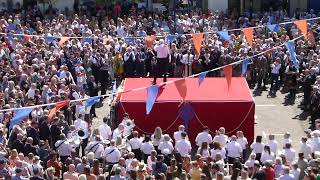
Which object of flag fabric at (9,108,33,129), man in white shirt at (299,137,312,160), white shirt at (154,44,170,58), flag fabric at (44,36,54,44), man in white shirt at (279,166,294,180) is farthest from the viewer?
flag fabric at (44,36,54,44)

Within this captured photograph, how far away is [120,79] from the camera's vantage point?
26609 mm

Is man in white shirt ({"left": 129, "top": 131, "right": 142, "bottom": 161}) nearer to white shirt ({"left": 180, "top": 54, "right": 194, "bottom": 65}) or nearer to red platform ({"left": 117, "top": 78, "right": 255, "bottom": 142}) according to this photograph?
red platform ({"left": 117, "top": 78, "right": 255, "bottom": 142})

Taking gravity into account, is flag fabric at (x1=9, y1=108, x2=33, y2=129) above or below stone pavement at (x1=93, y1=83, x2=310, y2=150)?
above

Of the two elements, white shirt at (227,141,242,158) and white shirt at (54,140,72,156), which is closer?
white shirt at (54,140,72,156)

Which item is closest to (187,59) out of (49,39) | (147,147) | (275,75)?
(275,75)

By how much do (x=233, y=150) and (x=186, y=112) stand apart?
3.07 m

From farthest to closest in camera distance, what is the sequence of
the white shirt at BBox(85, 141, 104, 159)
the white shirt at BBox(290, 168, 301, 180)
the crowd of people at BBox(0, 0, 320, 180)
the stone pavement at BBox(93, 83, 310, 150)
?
the stone pavement at BBox(93, 83, 310, 150) < the white shirt at BBox(85, 141, 104, 159) < the crowd of people at BBox(0, 0, 320, 180) < the white shirt at BBox(290, 168, 301, 180)

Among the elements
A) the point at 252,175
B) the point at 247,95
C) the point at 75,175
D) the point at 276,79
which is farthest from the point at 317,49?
the point at 75,175

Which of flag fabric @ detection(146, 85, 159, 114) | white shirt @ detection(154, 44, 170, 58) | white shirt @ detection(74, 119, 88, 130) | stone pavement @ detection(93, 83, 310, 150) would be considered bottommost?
stone pavement @ detection(93, 83, 310, 150)

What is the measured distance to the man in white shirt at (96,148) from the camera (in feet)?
56.6

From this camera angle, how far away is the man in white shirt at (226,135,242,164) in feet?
58.0

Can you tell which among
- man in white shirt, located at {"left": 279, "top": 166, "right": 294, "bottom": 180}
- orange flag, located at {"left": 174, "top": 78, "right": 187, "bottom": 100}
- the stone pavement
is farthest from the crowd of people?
orange flag, located at {"left": 174, "top": 78, "right": 187, "bottom": 100}

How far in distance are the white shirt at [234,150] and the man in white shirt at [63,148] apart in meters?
3.72

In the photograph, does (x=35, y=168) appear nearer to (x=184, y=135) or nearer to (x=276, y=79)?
(x=184, y=135)
